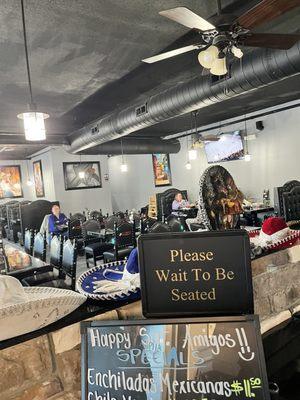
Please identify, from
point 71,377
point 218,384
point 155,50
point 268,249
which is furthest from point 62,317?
point 155,50

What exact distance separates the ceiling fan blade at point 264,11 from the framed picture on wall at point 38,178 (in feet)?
32.6

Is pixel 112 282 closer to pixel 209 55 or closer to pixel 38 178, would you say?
pixel 209 55

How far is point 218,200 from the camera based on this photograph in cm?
163

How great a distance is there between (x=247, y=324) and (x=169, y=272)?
284 millimetres

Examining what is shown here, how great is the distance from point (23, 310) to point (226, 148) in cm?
822

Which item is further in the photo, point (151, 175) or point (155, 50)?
point (151, 175)

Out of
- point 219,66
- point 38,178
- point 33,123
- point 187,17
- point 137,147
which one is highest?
point 137,147

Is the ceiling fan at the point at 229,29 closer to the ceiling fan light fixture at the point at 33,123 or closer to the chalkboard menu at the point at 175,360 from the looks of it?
the ceiling fan light fixture at the point at 33,123

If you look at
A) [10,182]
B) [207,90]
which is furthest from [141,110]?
[10,182]

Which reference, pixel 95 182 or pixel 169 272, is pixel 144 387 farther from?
pixel 95 182

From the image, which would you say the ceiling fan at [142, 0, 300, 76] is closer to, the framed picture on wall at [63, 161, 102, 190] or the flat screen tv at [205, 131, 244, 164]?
the flat screen tv at [205, 131, 244, 164]

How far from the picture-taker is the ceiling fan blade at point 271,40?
265cm

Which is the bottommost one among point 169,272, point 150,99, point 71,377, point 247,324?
point 71,377

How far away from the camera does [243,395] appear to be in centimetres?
86
